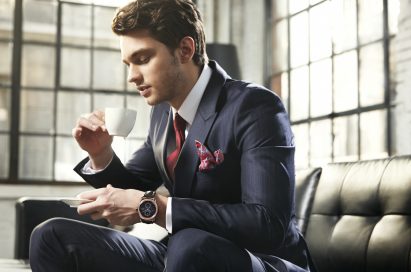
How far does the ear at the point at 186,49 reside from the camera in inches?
71.9

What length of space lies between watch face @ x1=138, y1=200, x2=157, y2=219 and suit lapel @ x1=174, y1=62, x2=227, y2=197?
0.68 feet

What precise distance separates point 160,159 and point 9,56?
11.5ft

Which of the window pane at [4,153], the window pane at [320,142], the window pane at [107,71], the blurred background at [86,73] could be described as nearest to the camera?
the window pane at [320,142]

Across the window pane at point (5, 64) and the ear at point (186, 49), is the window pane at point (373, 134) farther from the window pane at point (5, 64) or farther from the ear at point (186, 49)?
the window pane at point (5, 64)

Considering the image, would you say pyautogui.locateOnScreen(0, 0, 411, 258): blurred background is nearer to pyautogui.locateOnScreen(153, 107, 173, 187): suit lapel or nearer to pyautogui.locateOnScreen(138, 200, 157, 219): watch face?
pyautogui.locateOnScreen(153, 107, 173, 187): suit lapel

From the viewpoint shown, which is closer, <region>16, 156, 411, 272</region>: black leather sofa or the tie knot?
the tie knot

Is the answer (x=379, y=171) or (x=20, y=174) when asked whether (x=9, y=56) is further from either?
(x=379, y=171)

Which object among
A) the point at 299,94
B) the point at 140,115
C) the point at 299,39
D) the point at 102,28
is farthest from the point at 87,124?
the point at 102,28

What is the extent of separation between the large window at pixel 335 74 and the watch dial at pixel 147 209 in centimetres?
215

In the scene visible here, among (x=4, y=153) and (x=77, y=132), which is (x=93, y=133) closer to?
(x=77, y=132)

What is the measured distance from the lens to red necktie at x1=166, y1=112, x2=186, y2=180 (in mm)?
1886

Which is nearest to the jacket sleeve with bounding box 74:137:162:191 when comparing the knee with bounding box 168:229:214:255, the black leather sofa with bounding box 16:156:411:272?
the knee with bounding box 168:229:214:255

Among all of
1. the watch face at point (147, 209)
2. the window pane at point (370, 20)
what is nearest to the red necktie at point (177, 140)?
the watch face at point (147, 209)

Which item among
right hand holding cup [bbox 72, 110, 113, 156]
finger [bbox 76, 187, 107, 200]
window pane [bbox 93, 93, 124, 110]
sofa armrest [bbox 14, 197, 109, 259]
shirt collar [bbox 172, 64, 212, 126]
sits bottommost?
sofa armrest [bbox 14, 197, 109, 259]
